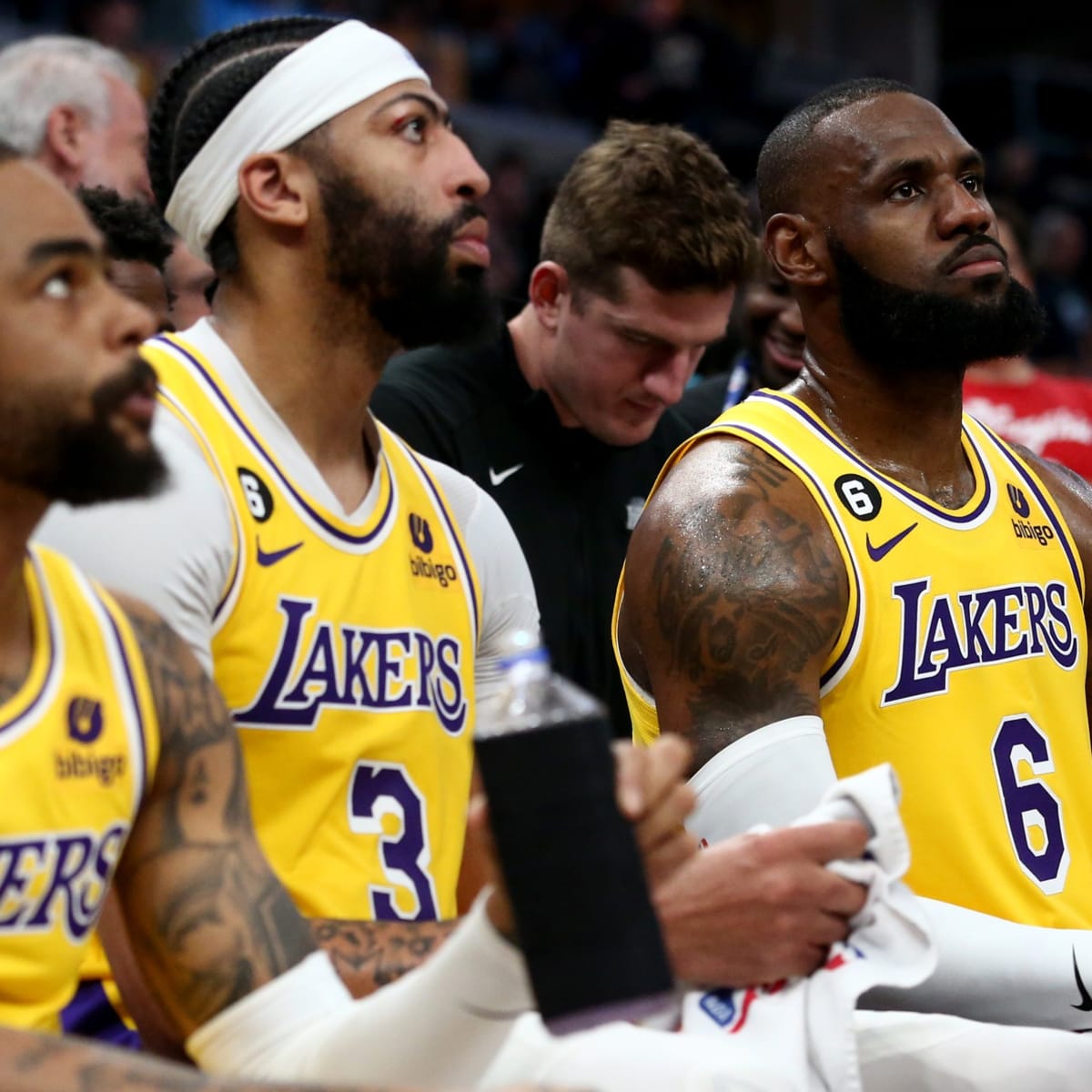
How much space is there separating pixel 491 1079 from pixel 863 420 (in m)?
1.73

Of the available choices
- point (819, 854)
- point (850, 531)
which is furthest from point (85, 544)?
point (850, 531)

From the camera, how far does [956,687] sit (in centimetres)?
346

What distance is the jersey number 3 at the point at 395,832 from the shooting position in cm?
289

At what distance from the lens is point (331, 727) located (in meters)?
2.86

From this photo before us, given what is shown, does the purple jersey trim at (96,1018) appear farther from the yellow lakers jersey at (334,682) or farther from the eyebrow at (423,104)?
the eyebrow at (423,104)

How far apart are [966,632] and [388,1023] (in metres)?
1.66

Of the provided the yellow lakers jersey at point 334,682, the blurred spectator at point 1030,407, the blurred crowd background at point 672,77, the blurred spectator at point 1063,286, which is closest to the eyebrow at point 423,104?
the yellow lakers jersey at point 334,682

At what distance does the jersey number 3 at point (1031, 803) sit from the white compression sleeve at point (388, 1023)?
150 centimetres

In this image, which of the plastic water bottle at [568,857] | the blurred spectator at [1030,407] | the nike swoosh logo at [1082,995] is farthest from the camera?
the blurred spectator at [1030,407]

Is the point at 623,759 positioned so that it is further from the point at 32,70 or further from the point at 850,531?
the point at 32,70

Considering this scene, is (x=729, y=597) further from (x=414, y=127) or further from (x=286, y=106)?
(x=286, y=106)

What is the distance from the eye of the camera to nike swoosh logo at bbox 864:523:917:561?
11.4ft

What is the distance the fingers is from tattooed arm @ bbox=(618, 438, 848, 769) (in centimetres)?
119

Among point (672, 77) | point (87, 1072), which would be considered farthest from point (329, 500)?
point (672, 77)
